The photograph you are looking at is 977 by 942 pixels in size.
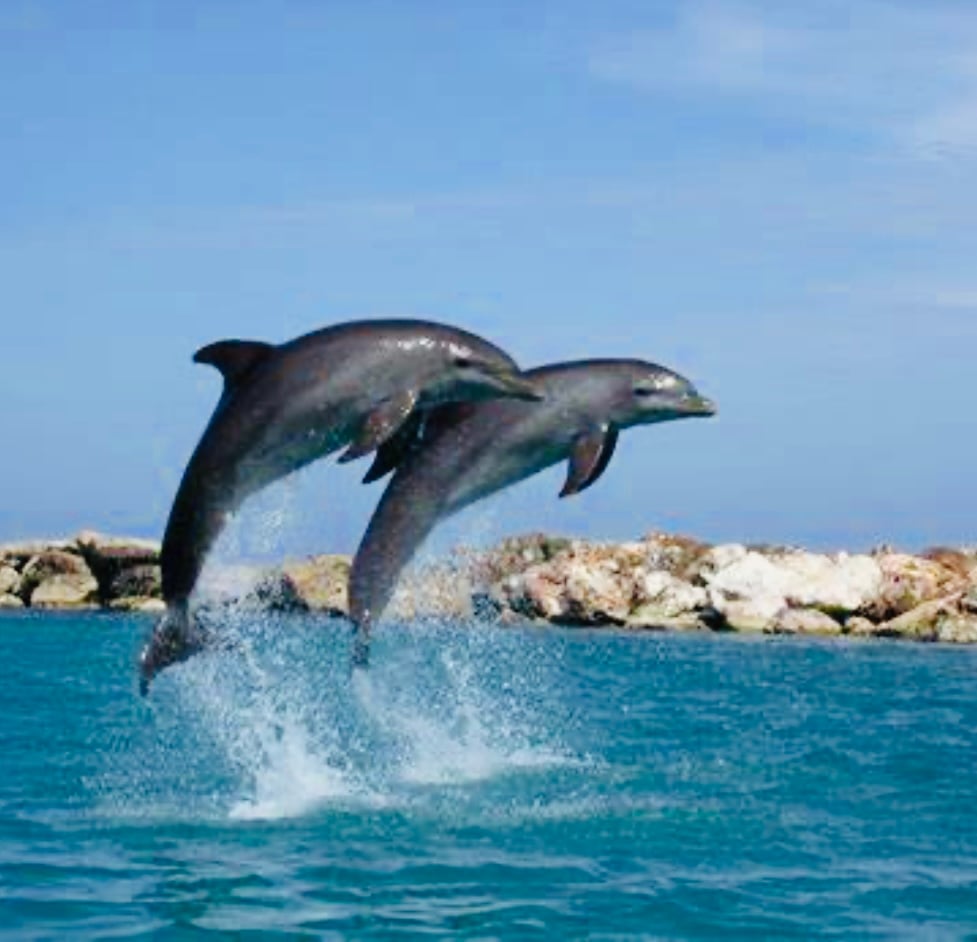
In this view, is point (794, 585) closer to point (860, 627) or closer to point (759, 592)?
point (759, 592)

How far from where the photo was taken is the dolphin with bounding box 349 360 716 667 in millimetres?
13383

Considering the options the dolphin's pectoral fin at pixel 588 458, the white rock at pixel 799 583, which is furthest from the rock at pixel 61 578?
the dolphin's pectoral fin at pixel 588 458

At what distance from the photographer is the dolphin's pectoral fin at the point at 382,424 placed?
453 inches

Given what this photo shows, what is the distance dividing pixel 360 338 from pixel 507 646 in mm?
47040

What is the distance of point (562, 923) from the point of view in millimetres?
10906

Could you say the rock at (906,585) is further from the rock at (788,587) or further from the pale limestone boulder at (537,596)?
the pale limestone boulder at (537,596)

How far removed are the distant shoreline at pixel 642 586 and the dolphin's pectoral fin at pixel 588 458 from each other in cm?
4229

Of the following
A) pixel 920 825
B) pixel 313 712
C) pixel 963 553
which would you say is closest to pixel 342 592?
pixel 963 553

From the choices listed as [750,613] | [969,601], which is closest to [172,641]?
[750,613]

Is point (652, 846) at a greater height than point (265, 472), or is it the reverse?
point (265, 472)

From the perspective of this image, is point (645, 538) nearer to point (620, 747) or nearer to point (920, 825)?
point (620, 747)

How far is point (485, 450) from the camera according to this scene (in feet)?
44.0

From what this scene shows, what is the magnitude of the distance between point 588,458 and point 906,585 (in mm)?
49601

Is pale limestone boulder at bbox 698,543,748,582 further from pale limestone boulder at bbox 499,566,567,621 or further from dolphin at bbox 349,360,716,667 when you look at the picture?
dolphin at bbox 349,360,716,667
